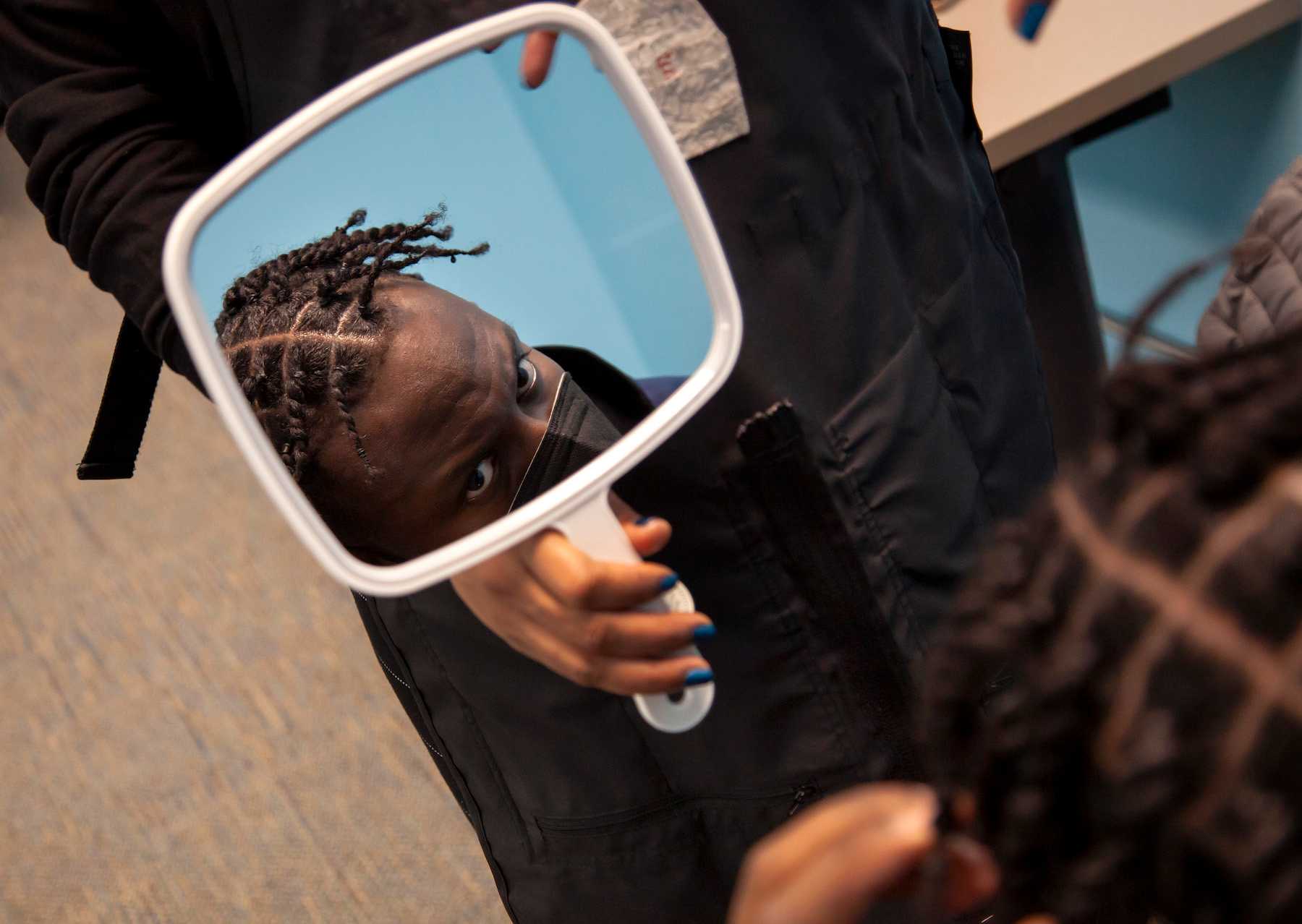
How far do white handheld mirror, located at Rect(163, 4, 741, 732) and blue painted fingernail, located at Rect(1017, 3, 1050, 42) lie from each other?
0.13 meters

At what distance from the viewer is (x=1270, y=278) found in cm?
64

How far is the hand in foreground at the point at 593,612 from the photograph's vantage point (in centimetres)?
35

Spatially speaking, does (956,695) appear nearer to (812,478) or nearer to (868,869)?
(868,869)

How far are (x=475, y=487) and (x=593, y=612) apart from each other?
0.06 meters

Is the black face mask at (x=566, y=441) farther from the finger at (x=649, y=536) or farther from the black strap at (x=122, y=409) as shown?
the black strap at (x=122, y=409)

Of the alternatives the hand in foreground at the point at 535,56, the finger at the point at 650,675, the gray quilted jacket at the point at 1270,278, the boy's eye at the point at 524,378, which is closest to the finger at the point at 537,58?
the hand in foreground at the point at 535,56

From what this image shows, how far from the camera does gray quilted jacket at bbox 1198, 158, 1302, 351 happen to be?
0.62m

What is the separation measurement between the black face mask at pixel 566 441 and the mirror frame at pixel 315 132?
11 millimetres

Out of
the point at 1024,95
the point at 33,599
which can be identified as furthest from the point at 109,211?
the point at 33,599

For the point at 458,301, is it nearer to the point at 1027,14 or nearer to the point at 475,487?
the point at 475,487

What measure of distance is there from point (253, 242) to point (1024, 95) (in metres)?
0.64

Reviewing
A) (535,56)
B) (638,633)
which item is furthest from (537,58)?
(638,633)

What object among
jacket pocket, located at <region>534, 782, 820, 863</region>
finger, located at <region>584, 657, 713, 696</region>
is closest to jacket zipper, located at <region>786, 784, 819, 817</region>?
jacket pocket, located at <region>534, 782, 820, 863</region>

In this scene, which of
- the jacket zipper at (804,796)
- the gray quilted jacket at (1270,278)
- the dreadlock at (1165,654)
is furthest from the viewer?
the gray quilted jacket at (1270,278)
